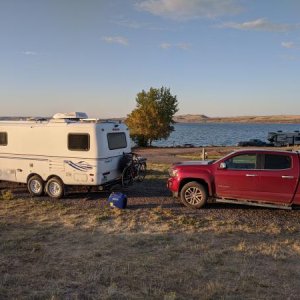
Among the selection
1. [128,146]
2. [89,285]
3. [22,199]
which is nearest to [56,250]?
[89,285]

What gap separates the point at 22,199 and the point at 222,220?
21.9 ft

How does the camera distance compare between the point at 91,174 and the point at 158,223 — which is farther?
the point at 91,174

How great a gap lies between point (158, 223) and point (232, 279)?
12.4ft

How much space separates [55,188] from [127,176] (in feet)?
7.96

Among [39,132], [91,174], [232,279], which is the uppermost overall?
[39,132]

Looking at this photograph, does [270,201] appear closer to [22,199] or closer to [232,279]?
[232,279]

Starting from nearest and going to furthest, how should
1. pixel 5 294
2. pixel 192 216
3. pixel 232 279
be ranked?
pixel 5 294
pixel 232 279
pixel 192 216

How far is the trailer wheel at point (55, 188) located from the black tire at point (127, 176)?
201cm

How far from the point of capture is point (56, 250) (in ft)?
26.5

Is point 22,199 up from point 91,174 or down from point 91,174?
down

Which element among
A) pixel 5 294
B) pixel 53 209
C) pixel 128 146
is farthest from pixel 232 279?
pixel 128 146

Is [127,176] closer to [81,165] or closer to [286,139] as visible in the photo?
[81,165]


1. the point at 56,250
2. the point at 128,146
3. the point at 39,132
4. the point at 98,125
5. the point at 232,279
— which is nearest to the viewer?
the point at 232,279

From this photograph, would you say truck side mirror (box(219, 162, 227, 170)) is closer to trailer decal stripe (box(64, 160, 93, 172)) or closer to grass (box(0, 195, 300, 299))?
grass (box(0, 195, 300, 299))
